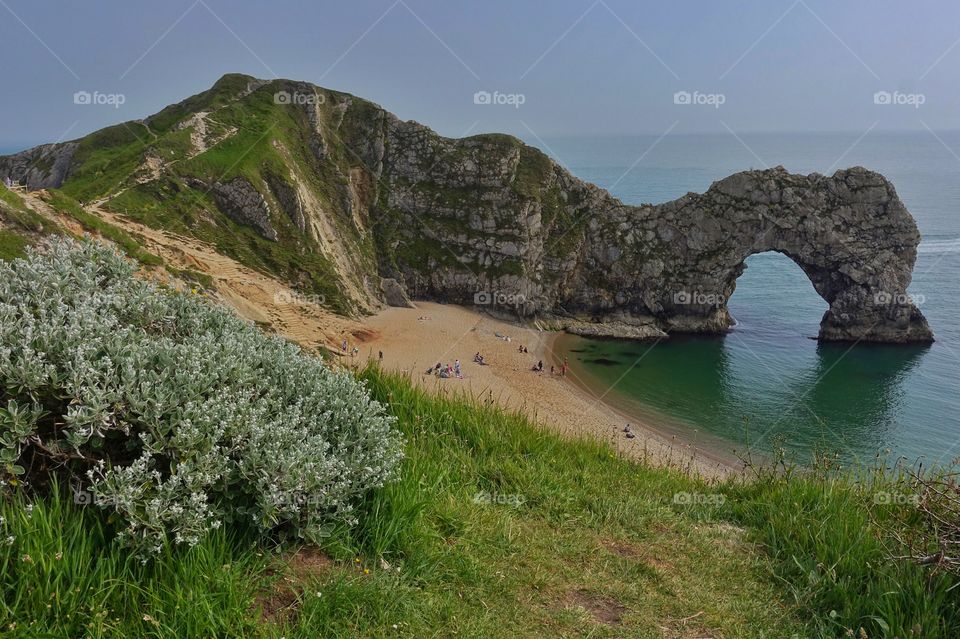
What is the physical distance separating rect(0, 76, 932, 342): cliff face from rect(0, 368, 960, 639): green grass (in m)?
46.9

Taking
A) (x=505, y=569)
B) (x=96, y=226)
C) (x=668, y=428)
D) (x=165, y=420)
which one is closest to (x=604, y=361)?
(x=668, y=428)

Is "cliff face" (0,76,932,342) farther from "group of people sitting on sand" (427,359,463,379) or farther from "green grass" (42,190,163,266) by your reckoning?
"green grass" (42,190,163,266)

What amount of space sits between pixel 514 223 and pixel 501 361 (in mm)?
21751

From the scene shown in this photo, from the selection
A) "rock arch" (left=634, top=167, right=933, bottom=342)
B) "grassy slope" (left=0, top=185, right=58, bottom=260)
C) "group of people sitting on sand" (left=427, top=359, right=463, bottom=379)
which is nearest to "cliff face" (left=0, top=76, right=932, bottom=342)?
"rock arch" (left=634, top=167, right=933, bottom=342)

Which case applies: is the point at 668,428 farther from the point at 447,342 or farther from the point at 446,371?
the point at 447,342

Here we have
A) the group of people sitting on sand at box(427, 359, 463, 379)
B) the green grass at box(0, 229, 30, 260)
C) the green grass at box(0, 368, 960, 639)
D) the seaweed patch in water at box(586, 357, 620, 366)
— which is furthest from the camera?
the seaweed patch in water at box(586, 357, 620, 366)

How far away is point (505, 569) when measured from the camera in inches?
204

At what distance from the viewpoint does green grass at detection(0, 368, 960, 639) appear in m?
3.55

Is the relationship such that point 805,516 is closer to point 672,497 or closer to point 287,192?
point 672,497

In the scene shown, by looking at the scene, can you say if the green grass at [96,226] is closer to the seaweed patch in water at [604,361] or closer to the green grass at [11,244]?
the green grass at [11,244]

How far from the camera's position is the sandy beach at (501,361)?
119 ft

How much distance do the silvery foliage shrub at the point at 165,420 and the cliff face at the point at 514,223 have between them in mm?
46825

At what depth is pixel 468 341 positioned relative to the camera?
2098 inches

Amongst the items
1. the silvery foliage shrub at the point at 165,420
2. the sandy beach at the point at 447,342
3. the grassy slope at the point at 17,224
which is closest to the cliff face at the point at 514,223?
the sandy beach at the point at 447,342
